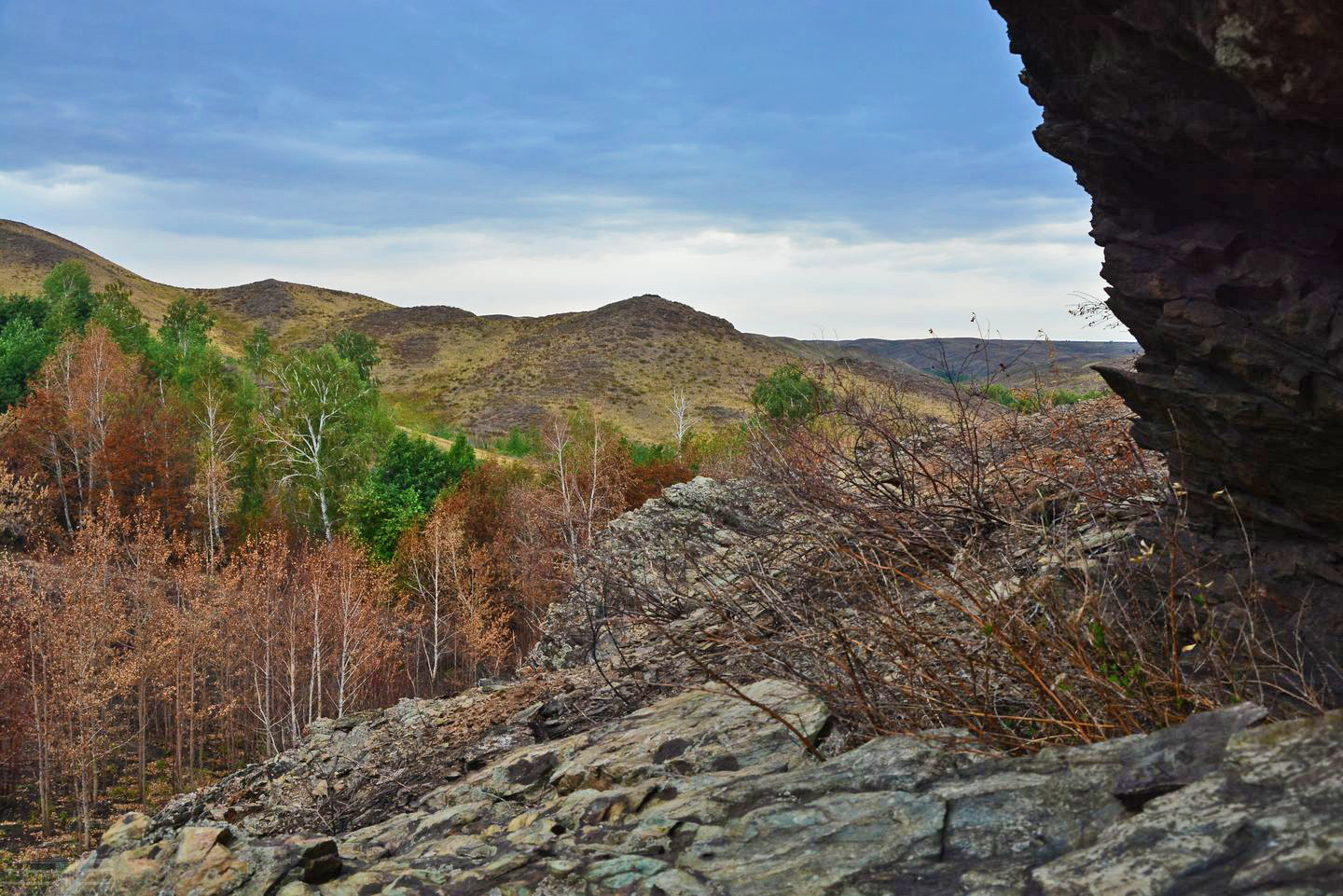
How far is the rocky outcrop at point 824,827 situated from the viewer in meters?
2.50

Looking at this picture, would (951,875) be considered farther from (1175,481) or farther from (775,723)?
(1175,481)

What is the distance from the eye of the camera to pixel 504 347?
114875 millimetres

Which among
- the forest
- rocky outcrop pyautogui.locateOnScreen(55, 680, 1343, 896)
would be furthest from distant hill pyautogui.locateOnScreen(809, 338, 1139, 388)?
the forest

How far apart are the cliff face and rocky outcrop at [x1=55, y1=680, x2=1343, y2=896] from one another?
188 cm

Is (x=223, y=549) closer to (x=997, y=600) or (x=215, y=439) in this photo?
(x=215, y=439)

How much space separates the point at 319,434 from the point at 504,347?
240 ft

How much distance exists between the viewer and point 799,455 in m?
7.95

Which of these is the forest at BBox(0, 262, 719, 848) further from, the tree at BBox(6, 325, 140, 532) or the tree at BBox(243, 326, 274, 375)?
the tree at BBox(243, 326, 274, 375)

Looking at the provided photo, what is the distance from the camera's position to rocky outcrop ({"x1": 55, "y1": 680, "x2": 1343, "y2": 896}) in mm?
2504

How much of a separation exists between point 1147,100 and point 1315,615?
2588mm

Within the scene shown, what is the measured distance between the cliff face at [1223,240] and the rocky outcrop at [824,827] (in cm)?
188

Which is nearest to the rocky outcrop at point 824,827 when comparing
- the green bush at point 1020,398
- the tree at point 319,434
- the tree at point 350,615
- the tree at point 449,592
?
the green bush at point 1020,398

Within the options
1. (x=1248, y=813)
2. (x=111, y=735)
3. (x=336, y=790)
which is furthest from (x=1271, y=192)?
(x=111, y=735)

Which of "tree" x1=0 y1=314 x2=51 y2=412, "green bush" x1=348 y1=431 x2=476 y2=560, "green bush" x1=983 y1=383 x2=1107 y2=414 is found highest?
"tree" x1=0 y1=314 x2=51 y2=412
